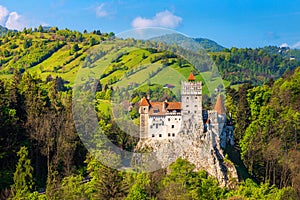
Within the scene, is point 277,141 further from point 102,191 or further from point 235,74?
point 235,74

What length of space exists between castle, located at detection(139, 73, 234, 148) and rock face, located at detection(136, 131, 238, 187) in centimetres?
35

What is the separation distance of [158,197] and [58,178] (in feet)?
23.6

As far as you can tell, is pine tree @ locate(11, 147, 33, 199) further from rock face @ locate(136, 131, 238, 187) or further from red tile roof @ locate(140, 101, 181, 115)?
red tile roof @ locate(140, 101, 181, 115)

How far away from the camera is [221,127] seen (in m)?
31.9

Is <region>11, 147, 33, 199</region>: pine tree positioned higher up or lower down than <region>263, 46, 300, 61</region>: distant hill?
lower down

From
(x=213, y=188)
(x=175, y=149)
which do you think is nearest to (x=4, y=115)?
(x=175, y=149)

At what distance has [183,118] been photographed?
3053cm

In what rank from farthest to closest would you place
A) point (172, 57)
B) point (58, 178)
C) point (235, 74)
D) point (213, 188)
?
point (235, 74) → point (172, 57) → point (58, 178) → point (213, 188)

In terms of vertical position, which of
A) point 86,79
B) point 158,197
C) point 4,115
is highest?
point 86,79

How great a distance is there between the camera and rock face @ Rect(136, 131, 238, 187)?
3062 centimetres

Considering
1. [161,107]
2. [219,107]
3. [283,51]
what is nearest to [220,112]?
[219,107]

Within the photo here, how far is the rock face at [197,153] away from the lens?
100ft

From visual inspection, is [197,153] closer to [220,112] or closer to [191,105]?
[220,112]

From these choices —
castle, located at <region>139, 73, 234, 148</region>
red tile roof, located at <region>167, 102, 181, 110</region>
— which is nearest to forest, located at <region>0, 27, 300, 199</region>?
castle, located at <region>139, 73, 234, 148</region>
